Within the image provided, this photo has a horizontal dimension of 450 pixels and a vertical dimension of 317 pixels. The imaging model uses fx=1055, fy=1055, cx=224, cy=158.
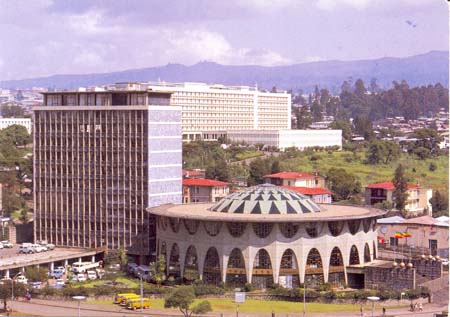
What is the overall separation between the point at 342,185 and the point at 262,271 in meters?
38.3

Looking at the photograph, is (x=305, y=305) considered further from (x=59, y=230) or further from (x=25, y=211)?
(x=25, y=211)

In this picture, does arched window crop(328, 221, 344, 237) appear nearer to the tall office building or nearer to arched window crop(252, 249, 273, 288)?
arched window crop(252, 249, 273, 288)

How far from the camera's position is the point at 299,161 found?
110 metres

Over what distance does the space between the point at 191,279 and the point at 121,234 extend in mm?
7997

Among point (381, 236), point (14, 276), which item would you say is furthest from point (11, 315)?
point (381, 236)

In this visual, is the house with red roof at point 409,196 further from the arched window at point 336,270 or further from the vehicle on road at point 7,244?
the vehicle on road at point 7,244

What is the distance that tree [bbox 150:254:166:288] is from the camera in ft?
180

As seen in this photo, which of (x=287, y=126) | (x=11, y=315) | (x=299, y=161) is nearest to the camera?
(x=11, y=315)

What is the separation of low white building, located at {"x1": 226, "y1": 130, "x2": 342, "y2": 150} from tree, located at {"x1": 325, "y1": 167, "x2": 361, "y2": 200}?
30.0 metres

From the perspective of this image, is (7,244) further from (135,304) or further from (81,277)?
(135,304)

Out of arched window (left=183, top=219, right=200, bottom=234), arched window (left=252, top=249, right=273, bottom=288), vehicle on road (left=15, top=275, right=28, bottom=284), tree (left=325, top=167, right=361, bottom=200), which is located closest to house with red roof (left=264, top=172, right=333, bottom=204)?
tree (left=325, top=167, right=361, bottom=200)

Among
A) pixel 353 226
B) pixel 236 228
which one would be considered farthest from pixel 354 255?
pixel 236 228

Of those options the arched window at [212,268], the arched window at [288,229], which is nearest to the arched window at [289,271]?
the arched window at [288,229]

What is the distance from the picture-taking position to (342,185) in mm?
91062
